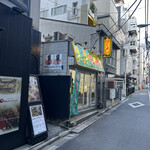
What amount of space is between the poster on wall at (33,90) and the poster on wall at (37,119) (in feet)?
1.01

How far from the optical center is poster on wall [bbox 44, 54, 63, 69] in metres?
8.19

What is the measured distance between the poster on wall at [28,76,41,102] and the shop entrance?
4.05 metres

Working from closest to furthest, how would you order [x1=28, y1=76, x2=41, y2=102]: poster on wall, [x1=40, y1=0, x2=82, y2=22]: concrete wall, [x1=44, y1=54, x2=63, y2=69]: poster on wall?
[x1=28, y1=76, x2=41, y2=102]: poster on wall, [x1=44, y1=54, x2=63, y2=69]: poster on wall, [x1=40, y1=0, x2=82, y2=22]: concrete wall

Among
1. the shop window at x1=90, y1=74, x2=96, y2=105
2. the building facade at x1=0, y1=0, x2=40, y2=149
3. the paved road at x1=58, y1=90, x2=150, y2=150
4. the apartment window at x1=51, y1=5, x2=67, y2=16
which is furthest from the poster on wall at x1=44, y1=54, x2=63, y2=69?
the apartment window at x1=51, y1=5, x2=67, y2=16

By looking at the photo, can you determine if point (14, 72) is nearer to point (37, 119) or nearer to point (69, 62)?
point (37, 119)

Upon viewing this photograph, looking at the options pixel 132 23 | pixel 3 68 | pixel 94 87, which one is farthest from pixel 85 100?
pixel 132 23

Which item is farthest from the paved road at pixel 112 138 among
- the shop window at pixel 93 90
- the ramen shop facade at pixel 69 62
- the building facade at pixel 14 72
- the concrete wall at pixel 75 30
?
the concrete wall at pixel 75 30

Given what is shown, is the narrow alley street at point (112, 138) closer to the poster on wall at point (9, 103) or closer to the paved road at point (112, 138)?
the paved road at point (112, 138)

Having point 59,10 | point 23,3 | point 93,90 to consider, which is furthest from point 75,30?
point 59,10

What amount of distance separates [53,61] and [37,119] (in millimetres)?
3830

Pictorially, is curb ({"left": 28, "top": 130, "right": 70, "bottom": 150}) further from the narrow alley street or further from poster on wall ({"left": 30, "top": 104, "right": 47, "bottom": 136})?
poster on wall ({"left": 30, "top": 104, "right": 47, "bottom": 136})

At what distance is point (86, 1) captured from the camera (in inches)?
736

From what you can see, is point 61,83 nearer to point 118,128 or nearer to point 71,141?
point 71,141

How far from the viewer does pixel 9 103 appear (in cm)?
449
